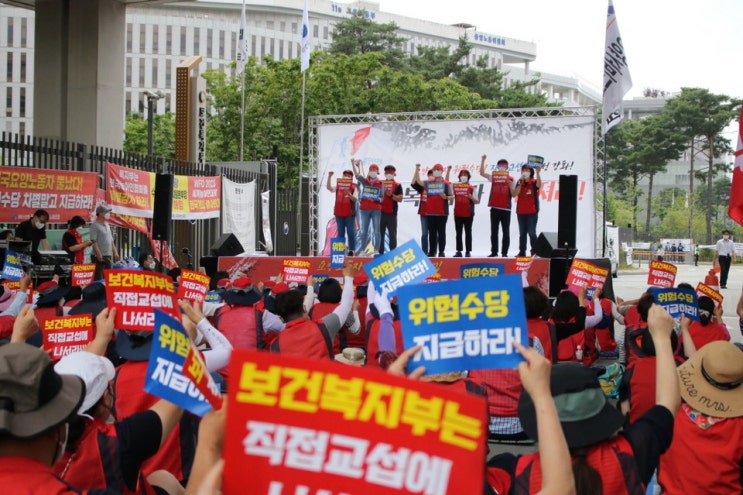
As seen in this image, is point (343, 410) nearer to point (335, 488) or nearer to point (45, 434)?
point (335, 488)

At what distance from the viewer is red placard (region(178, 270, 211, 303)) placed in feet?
24.8

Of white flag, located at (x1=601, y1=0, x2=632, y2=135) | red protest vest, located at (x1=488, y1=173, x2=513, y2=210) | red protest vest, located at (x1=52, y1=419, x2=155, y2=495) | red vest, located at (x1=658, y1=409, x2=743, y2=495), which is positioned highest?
white flag, located at (x1=601, y1=0, x2=632, y2=135)

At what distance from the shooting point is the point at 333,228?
74.4ft

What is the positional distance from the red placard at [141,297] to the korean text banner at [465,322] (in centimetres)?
202

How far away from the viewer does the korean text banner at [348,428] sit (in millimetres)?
1917

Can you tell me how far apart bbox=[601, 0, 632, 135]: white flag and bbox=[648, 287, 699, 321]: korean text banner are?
12.4 meters

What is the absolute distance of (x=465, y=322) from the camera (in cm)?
310

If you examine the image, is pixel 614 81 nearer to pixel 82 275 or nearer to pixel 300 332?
pixel 82 275

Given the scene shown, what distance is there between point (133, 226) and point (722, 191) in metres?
91.3

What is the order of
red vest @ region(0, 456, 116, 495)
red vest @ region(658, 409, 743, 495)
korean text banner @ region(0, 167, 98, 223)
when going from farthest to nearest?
korean text banner @ region(0, 167, 98, 223), red vest @ region(658, 409, 743, 495), red vest @ region(0, 456, 116, 495)

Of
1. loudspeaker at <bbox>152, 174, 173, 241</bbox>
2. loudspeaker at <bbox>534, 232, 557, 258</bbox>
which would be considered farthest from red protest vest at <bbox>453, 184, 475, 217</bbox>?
→ loudspeaker at <bbox>152, 174, 173, 241</bbox>

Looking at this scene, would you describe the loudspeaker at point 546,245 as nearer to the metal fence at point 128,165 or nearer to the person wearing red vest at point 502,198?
the person wearing red vest at point 502,198

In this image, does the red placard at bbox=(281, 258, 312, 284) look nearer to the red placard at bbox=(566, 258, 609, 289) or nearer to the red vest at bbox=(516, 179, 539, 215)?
the red placard at bbox=(566, 258, 609, 289)

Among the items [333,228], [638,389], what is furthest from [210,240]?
[638,389]
